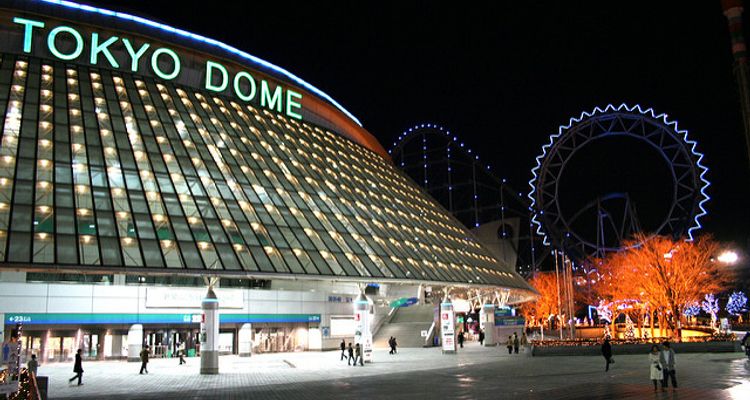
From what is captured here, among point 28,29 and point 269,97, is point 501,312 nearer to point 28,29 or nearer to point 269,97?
point 269,97

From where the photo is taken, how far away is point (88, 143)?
3306cm

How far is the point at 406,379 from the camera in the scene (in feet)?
87.8

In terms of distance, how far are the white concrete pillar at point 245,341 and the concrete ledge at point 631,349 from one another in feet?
57.5

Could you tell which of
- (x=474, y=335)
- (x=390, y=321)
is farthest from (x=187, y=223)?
(x=474, y=335)

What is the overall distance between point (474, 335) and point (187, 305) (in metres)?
45.9

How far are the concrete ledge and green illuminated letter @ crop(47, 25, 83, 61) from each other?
106 ft

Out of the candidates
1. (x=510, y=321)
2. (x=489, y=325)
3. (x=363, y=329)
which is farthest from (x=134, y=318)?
→ (x=510, y=321)

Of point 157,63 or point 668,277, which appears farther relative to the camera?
point 668,277

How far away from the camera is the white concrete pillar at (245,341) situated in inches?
1670

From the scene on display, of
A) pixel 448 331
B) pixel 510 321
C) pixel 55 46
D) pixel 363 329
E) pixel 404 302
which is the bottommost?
pixel 448 331

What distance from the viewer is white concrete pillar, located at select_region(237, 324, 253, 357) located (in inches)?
1670

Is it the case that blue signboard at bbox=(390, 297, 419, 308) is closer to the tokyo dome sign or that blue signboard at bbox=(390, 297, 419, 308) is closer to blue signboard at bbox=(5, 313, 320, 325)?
blue signboard at bbox=(5, 313, 320, 325)

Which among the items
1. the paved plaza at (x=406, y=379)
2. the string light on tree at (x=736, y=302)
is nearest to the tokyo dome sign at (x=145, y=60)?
the paved plaza at (x=406, y=379)

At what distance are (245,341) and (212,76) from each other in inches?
690
